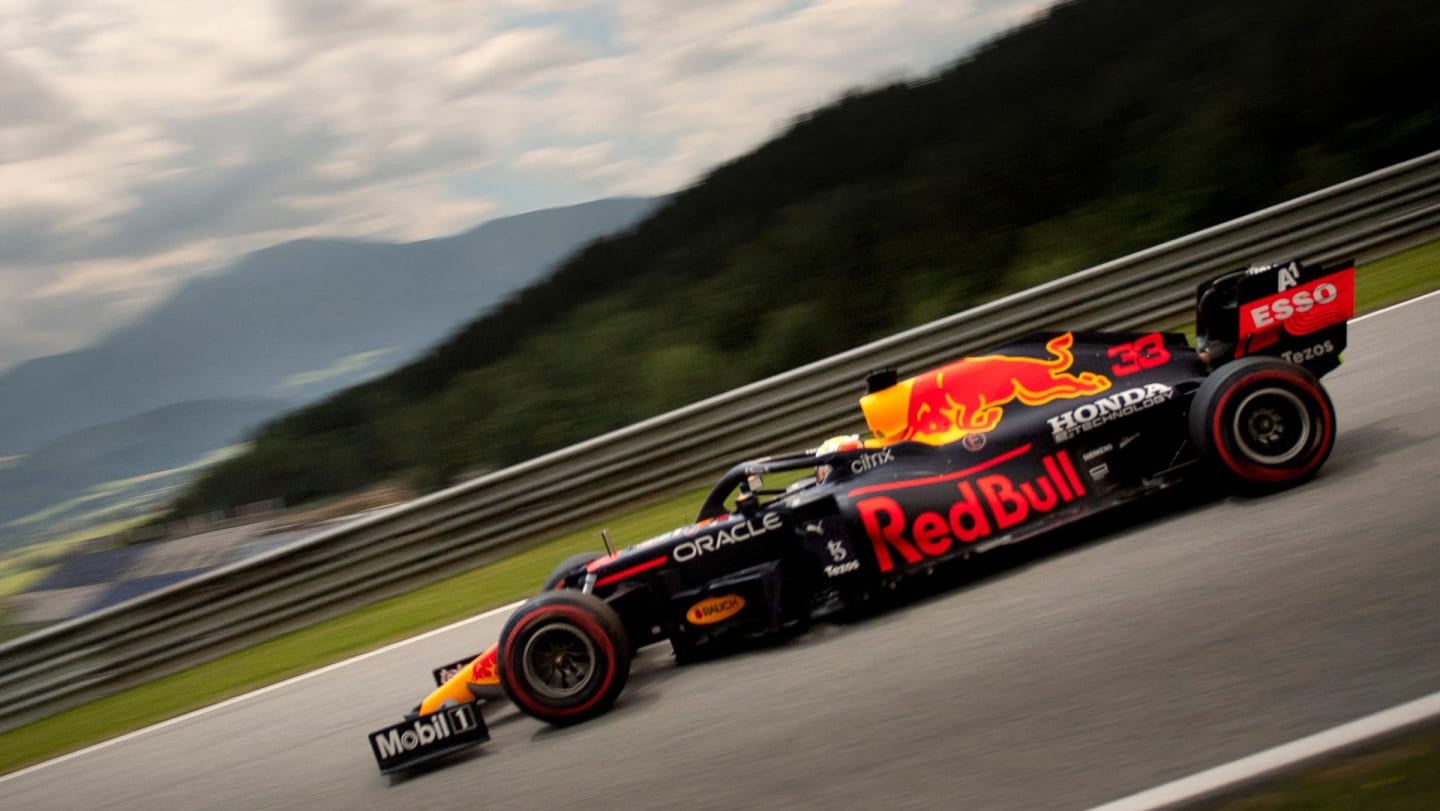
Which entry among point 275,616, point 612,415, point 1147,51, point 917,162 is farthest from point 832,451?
point 1147,51

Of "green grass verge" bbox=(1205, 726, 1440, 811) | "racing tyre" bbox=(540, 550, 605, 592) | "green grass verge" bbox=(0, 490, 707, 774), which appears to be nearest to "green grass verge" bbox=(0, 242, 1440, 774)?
"green grass verge" bbox=(0, 490, 707, 774)

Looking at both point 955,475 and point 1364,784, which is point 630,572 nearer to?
point 955,475

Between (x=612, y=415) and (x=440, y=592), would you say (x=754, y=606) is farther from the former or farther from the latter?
(x=612, y=415)

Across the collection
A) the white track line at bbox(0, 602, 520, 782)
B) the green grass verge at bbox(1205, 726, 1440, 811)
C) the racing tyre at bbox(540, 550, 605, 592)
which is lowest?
the green grass verge at bbox(1205, 726, 1440, 811)

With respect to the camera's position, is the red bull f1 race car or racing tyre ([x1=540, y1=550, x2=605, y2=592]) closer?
the red bull f1 race car

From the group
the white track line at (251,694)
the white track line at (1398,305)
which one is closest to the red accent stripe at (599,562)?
the white track line at (251,694)

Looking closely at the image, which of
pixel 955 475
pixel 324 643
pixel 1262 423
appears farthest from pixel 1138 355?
pixel 324 643

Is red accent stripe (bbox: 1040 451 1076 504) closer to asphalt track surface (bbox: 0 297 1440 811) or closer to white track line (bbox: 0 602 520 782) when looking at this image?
asphalt track surface (bbox: 0 297 1440 811)

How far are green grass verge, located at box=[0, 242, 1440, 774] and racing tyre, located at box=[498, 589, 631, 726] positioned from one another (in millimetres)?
1996

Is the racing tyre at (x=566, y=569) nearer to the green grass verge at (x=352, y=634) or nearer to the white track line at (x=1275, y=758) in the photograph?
the green grass verge at (x=352, y=634)

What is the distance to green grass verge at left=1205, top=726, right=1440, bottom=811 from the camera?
3.17 meters

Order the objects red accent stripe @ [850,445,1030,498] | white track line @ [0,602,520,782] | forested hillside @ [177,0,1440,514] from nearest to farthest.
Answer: red accent stripe @ [850,445,1030,498] < white track line @ [0,602,520,782] < forested hillside @ [177,0,1440,514]

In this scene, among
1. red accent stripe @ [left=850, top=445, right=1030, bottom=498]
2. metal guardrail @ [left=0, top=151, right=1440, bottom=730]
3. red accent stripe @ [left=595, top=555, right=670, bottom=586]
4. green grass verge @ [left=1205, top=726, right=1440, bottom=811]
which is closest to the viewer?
green grass verge @ [left=1205, top=726, right=1440, bottom=811]

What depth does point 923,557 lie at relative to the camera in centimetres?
564
